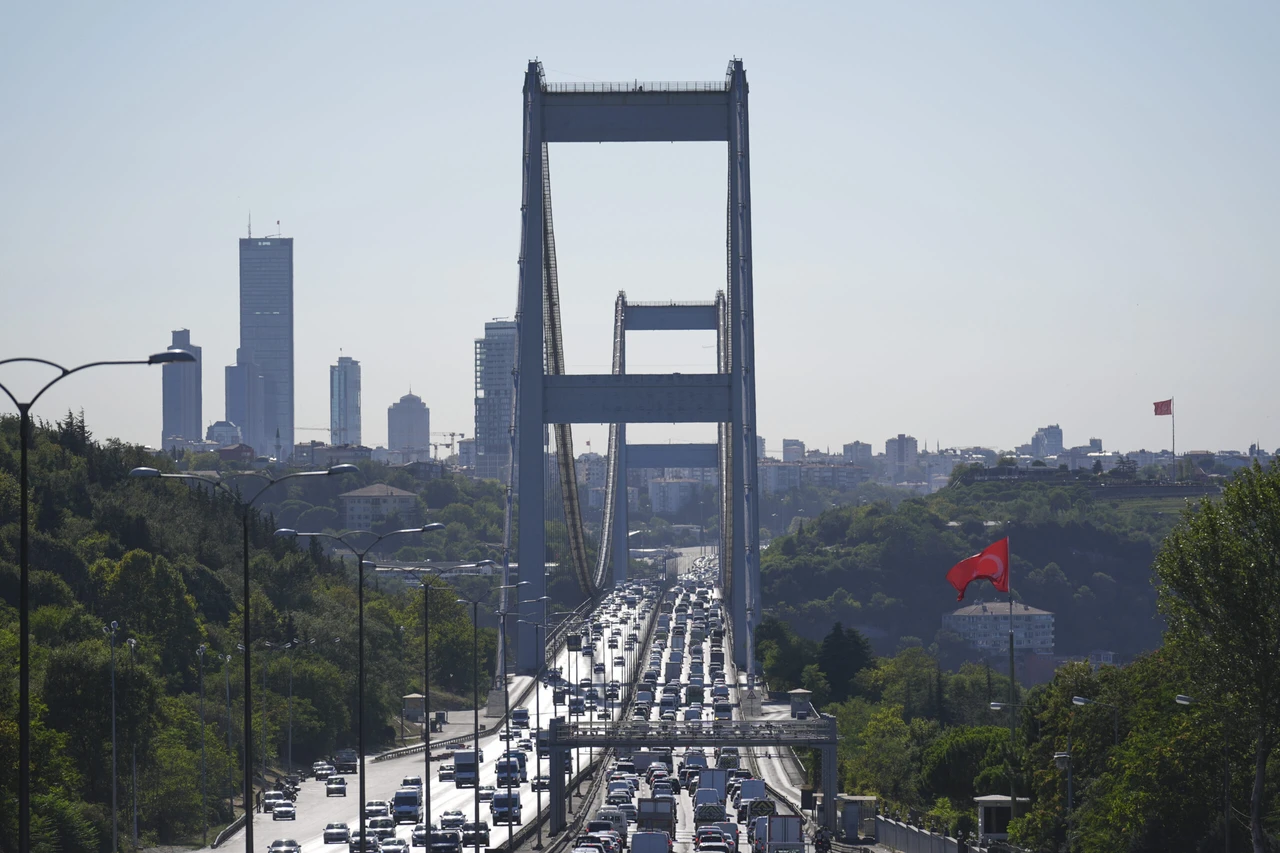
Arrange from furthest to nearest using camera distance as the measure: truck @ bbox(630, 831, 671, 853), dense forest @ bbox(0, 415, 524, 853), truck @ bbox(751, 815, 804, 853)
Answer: dense forest @ bbox(0, 415, 524, 853) → truck @ bbox(751, 815, 804, 853) → truck @ bbox(630, 831, 671, 853)

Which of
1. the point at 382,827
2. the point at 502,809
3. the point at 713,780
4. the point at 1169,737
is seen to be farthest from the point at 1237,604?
the point at 713,780

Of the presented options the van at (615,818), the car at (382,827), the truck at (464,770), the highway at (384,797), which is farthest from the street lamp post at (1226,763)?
the truck at (464,770)

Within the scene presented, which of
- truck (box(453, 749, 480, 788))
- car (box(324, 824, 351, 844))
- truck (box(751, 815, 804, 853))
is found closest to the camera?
truck (box(751, 815, 804, 853))

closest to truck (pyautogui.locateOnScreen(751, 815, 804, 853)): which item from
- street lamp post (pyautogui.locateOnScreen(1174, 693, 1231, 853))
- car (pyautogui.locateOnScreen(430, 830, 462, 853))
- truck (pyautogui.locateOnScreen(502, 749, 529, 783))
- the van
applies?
the van

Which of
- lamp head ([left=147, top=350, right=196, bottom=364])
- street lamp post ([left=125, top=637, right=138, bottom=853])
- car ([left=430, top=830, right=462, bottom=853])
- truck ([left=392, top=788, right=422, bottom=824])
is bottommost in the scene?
truck ([left=392, top=788, right=422, bottom=824])

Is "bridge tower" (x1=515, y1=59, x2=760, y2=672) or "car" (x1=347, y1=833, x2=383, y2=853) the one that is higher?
"bridge tower" (x1=515, y1=59, x2=760, y2=672)

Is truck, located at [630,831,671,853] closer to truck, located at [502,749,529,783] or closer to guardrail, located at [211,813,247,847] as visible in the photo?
guardrail, located at [211,813,247,847]

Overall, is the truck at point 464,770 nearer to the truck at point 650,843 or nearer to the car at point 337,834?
the car at point 337,834
